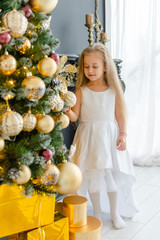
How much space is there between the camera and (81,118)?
222 centimetres

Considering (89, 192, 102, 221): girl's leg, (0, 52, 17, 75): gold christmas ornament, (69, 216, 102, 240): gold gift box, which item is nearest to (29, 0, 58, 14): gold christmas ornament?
(0, 52, 17, 75): gold christmas ornament

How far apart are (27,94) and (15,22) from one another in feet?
0.89

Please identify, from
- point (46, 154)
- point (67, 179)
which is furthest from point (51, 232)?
point (46, 154)

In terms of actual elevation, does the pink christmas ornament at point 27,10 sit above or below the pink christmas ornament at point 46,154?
above

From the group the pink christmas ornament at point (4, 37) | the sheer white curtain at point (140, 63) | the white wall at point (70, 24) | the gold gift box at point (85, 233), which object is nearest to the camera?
the pink christmas ornament at point (4, 37)

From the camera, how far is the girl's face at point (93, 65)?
2.12 metres

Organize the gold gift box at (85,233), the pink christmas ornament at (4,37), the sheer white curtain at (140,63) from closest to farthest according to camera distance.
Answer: the pink christmas ornament at (4,37), the gold gift box at (85,233), the sheer white curtain at (140,63)

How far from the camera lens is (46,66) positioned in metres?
1.33

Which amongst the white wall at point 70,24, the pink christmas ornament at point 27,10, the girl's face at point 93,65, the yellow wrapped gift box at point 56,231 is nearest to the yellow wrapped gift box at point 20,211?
the yellow wrapped gift box at point 56,231

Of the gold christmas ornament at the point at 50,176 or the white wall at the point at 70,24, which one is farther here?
the white wall at the point at 70,24

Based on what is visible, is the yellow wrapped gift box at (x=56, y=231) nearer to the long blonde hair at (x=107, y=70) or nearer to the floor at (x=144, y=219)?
the floor at (x=144, y=219)

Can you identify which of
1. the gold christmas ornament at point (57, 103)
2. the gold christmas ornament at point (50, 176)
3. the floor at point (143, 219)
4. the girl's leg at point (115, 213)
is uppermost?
the gold christmas ornament at point (57, 103)

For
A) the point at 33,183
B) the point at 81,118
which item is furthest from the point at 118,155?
the point at 33,183

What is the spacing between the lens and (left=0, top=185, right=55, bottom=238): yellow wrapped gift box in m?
1.51
